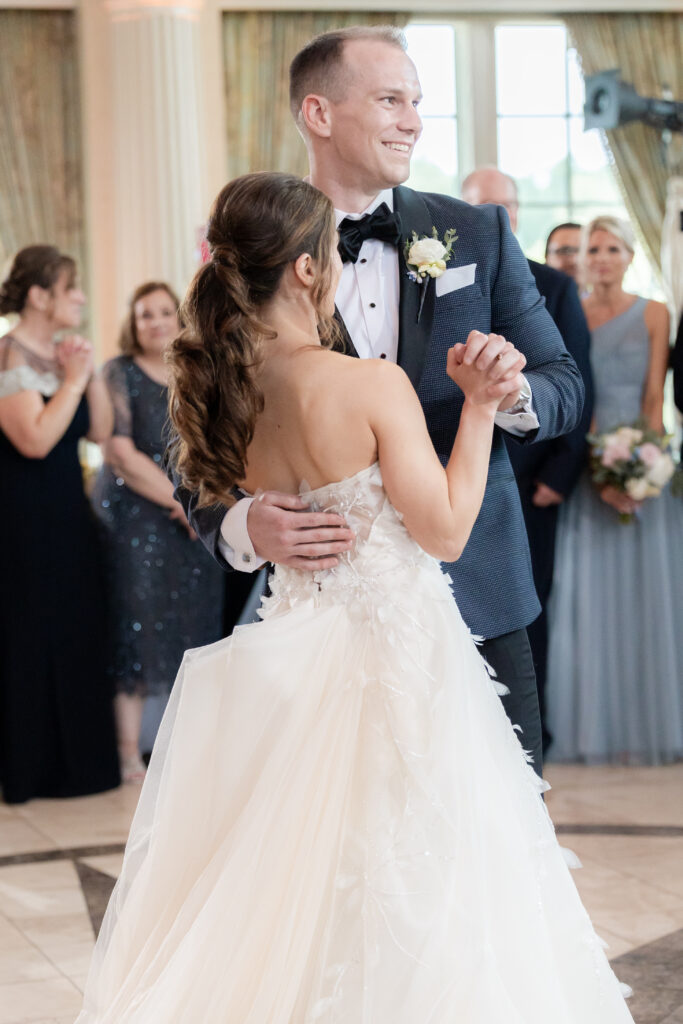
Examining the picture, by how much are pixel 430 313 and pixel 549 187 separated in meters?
6.89

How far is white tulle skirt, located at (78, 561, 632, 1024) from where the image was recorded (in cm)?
192

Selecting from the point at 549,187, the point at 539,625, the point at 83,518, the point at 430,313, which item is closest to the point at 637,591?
the point at 539,625

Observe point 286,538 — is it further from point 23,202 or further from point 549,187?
point 549,187

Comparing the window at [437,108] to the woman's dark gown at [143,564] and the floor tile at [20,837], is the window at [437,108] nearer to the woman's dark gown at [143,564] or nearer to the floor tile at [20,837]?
the woman's dark gown at [143,564]

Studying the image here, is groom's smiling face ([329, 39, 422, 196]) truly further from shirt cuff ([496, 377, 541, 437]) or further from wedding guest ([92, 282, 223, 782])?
wedding guest ([92, 282, 223, 782])

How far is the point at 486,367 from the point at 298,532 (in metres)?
0.39

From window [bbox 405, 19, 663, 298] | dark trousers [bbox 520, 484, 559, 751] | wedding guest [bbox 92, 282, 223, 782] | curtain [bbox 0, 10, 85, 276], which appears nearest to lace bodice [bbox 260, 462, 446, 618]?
dark trousers [bbox 520, 484, 559, 751]

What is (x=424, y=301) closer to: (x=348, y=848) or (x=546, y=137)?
(x=348, y=848)

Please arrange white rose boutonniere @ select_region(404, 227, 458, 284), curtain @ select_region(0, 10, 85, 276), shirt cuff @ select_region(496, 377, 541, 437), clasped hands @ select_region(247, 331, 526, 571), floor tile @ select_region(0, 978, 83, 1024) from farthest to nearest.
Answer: curtain @ select_region(0, 10, 85, 276) < floor tile @ select_region(0, 978, 83, 1024) < white rose boutonniere @ select_region(404, 227, 458, 284) < shirt cuff @ select_region(496, 377, 541, 437) < clasped hands @ select_region(247, 331, 526, 571)

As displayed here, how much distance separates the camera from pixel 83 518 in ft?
16.1

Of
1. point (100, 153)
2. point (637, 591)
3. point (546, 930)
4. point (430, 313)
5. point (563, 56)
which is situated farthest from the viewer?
point (563, 56)

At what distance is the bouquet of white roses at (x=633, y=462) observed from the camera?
4.78 meters

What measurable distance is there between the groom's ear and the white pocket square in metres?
0.33

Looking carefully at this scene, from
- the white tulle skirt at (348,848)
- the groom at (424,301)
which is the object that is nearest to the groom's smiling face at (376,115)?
the groom at (424,301)
